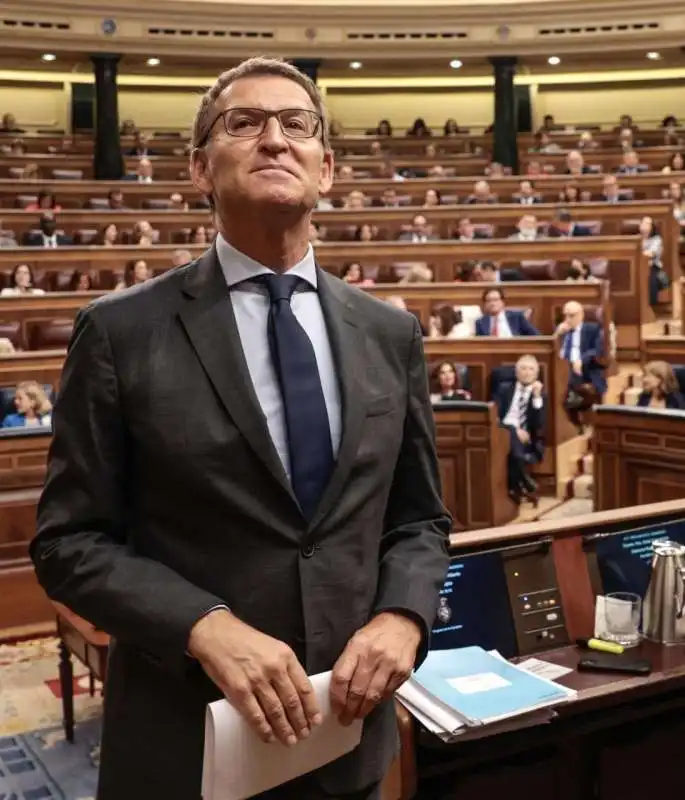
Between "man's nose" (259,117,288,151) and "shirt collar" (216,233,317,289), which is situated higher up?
"man's nose" (259,117,288,151)

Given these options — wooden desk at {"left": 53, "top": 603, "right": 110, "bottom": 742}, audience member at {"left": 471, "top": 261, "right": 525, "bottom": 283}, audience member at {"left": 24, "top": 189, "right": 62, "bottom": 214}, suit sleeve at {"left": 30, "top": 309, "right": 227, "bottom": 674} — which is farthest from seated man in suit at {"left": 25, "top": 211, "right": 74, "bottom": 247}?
suit sleeve at {"left": 30, "top": 309, "right": 227, "bottom": 674}

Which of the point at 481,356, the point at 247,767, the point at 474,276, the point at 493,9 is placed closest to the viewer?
the point at 247,767

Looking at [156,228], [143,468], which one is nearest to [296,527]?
[143,468]

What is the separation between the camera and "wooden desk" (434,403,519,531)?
4562mm

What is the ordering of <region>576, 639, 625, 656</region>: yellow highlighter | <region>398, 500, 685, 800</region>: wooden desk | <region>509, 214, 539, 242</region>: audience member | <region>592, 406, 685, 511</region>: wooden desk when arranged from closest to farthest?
<region>398, 500, 685, 800</region>: wooden desk, <region>576, 639, 625, 656</region>: yellow highlighter, <region>592, 406, 685, 511</region>: wooden desk, <region>509, 214, 539, 242</region>: audience member

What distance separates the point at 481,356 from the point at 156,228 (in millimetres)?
4265

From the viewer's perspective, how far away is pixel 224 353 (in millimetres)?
1030

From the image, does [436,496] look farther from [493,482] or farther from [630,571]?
[493,482]

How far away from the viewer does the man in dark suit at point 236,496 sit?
0.97 meters

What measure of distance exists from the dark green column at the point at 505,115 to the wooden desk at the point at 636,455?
8.86 m

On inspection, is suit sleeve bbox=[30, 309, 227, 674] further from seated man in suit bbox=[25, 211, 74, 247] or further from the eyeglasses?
seated man in suit bbox=[25, 211, 74, 247]

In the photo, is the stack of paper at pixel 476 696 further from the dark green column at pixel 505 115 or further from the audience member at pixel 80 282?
the dark green column at pixel 505 115

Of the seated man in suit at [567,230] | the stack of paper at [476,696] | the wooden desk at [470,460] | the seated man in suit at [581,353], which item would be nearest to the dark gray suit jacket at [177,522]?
the stack of paper at [476,696]

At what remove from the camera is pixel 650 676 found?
5.81 feet
